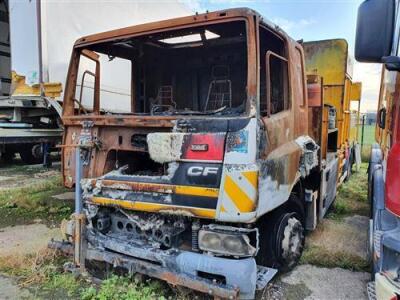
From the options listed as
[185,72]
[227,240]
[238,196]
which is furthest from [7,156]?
[238,196]

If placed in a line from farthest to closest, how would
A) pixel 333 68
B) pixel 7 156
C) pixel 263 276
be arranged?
1. pixel 7 156
2. pixel 333 68
3. pixel 263 276

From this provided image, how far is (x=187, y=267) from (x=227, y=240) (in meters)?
0.37

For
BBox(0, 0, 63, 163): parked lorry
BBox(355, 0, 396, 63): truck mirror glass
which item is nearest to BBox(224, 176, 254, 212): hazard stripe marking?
BBox(355, 0, 396, 63): truck mirror glass

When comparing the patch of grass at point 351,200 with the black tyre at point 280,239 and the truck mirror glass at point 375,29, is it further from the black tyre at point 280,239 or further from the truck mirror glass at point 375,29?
the truck mirror glass at point 375,29

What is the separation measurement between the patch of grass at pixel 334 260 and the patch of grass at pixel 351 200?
1.67 meters

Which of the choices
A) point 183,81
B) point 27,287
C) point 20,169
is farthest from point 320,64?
point 20,169

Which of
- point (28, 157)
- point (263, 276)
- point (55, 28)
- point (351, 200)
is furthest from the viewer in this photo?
point (28, 157)

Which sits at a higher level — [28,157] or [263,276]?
[28,157]

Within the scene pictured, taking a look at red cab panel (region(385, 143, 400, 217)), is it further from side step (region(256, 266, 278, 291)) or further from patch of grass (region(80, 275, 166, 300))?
patch of grass (region(80, 275, 166, 300))

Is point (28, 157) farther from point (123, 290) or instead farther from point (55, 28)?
point (123, 290)

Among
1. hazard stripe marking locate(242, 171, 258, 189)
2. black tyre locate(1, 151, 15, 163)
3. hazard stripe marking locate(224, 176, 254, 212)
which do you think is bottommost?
black tyre locate(1, 151, 15, 163)

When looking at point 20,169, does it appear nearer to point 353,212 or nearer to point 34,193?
point 34,193

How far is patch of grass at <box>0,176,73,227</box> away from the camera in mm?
5402

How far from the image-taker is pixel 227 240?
8.92ft
